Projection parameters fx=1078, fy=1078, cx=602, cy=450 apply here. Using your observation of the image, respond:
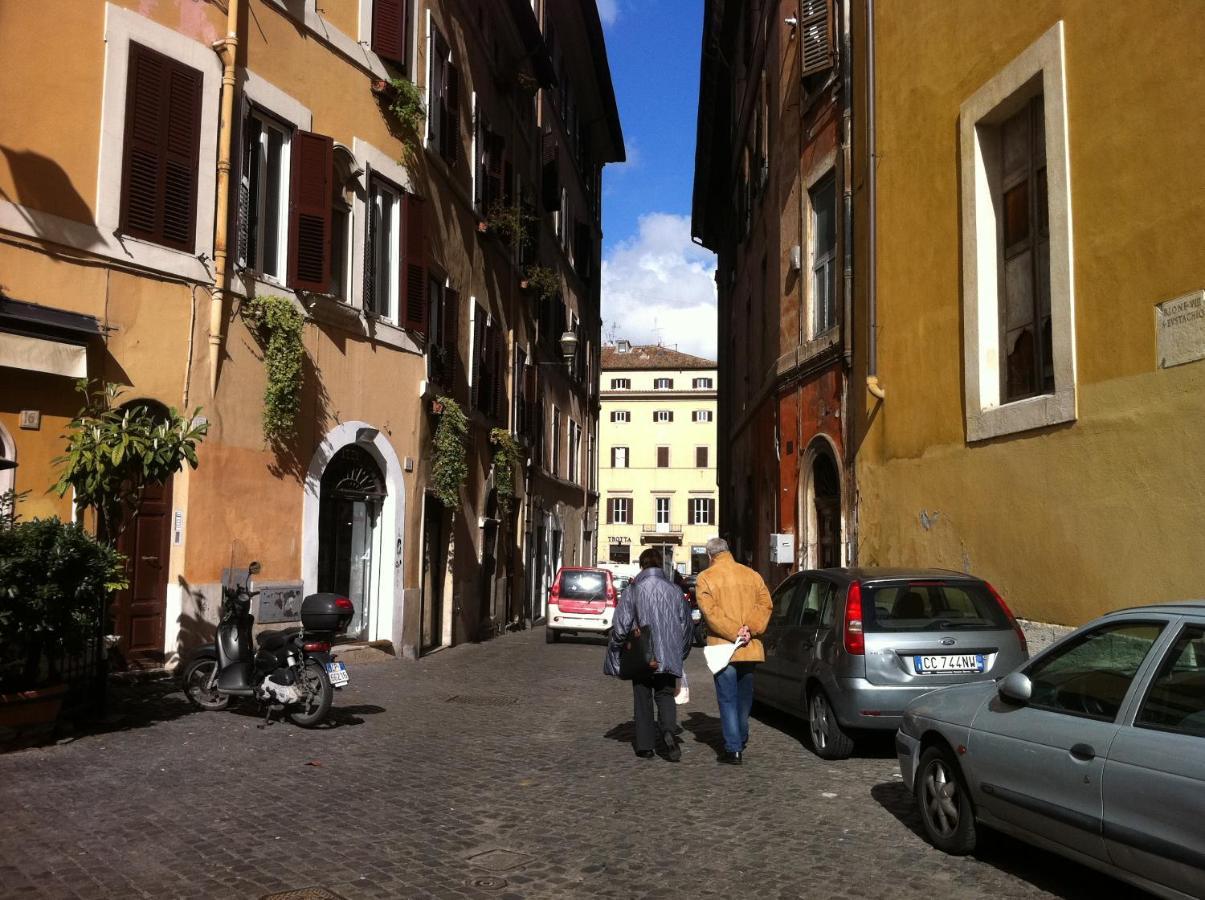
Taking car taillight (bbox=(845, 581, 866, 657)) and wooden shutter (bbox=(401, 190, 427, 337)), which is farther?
wooden shutter (bbox=(401, 190, 427, 337))

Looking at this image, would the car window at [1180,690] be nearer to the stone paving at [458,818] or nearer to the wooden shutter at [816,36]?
the stone paving at [458,818]

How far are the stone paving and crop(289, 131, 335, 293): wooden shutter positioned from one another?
580 centimetres

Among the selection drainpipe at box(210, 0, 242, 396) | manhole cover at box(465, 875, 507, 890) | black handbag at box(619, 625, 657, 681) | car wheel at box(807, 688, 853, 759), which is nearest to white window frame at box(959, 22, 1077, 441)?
car wheel at box(807, 688, 853, 759)

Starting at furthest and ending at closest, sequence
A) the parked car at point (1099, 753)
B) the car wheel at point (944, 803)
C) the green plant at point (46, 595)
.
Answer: the green plant at point (46, 595), the car wheel at point (944, 803), the parked car at point (1099, 753)

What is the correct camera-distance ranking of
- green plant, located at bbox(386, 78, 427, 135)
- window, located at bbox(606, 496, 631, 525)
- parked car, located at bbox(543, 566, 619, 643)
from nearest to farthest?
green plant, located at bbox(386, 78, 427, 135)
parked car, located at bbox(543, 566, 619, 643)
window, located at bbox(606, 496, 631, 525)

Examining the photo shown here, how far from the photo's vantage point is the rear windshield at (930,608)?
8.00 m

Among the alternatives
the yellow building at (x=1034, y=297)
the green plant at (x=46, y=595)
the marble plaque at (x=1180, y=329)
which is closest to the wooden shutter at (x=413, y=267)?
the yellow building at (x=1034, y=297)

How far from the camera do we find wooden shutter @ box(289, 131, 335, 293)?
530 inches

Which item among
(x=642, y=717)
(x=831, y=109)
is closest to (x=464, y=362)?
(x=831, y=109)

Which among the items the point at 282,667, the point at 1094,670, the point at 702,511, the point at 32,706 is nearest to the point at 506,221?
the point at 282,667

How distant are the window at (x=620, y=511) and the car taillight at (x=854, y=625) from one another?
2513 inches

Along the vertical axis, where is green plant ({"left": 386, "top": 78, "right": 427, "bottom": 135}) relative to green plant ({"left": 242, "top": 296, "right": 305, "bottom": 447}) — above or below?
above

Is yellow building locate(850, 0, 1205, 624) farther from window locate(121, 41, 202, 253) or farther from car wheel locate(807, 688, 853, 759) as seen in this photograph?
window locate(121, 41, 202, 253)

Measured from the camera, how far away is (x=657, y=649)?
823cm
